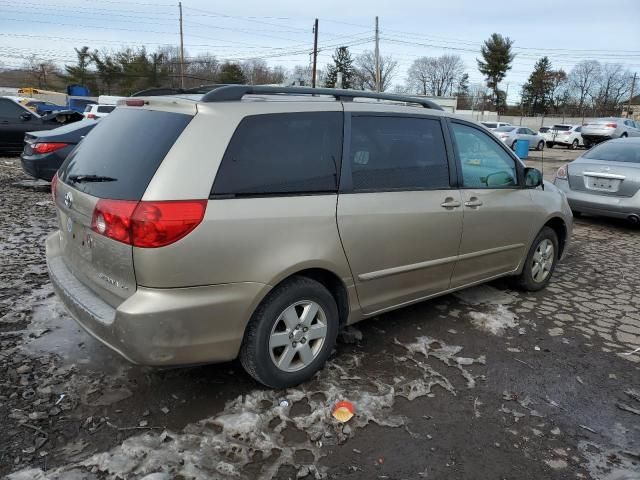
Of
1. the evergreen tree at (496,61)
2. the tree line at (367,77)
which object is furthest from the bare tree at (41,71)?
the evergreen tree at (496,61)

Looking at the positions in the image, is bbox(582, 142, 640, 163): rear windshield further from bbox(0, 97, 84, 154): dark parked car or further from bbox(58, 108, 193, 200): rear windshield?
bbox(0, 97, 84, 154): dark parked car

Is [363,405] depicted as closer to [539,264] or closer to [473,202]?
[473,202]

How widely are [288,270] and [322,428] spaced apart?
0.87 m

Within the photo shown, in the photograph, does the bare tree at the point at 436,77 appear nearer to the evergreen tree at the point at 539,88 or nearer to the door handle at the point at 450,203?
the evergreen tree at the point at 539,88

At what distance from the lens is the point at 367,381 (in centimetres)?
322

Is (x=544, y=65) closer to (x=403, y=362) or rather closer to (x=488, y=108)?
(x=488, y=108)

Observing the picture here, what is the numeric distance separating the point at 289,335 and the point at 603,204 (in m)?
6.65

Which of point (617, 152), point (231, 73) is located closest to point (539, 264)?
point (617, 152)

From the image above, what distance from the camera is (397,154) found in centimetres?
356

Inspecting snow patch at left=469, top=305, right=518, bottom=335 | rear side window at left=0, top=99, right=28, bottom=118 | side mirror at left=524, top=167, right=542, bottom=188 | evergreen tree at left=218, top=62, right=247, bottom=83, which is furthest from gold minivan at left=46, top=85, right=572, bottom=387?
evergreen tree at left=218, top=62, right=247, bottom=83

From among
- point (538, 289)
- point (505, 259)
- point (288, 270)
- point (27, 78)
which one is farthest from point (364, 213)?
point (27, 78)

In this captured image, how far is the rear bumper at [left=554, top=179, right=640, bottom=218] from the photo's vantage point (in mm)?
7441

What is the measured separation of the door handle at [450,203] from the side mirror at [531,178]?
1.15 meters

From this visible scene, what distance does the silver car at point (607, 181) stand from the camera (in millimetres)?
7504
